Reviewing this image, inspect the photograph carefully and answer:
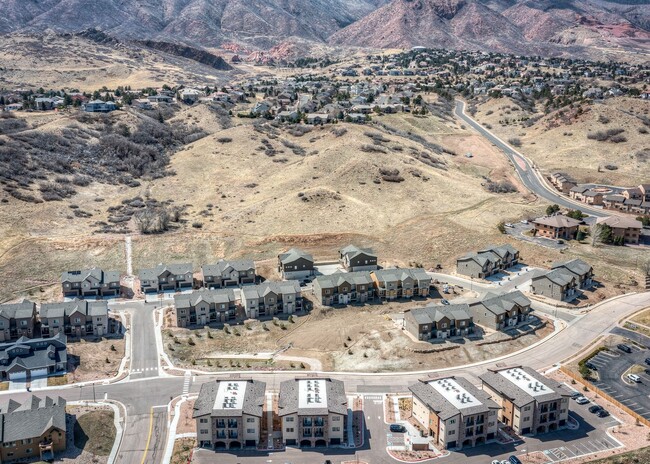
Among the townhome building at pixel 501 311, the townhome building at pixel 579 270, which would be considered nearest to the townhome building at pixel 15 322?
the townhome building at pixel 501 311

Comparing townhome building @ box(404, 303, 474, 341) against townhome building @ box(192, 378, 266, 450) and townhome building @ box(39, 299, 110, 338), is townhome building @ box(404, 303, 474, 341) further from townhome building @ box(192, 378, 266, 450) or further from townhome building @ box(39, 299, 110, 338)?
townhome building @ box(39, 299, 110, 338)

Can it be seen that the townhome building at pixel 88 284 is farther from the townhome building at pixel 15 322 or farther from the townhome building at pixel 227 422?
the townhome building at pixel 227 422

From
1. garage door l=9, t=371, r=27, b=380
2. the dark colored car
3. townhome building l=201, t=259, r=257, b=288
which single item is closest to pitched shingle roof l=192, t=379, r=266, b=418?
the dark colored car

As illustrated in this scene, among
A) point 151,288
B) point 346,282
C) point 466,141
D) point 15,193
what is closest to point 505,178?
point 466,141

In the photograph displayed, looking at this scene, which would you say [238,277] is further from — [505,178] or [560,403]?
[505,178]

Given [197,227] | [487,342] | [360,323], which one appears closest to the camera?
[487,342]
